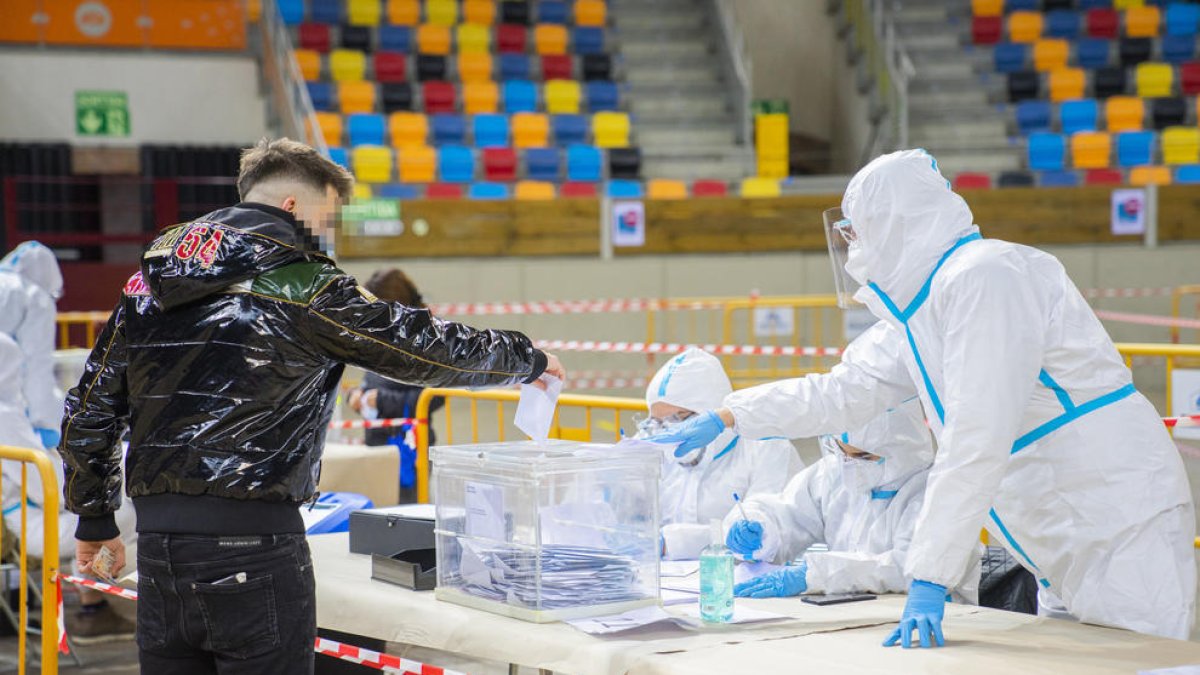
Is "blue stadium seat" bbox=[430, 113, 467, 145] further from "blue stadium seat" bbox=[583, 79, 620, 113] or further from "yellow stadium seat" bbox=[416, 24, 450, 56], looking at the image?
"blue stadium seat" bbox=[583, 79, 620, 113]

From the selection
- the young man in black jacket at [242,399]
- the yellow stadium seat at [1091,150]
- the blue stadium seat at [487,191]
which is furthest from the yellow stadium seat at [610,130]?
the young man in black jacket at [242,399]

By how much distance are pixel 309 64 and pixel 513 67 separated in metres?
2.34

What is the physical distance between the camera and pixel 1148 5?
1616 centimetres

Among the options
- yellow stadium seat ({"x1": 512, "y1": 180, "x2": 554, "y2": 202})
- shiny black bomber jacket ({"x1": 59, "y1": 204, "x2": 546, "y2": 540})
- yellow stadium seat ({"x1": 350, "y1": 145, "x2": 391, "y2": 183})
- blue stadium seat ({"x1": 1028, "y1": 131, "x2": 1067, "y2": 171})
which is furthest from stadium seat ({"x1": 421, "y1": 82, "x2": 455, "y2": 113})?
shiny black bomber jacket ({"x1": 59, "y1": 204, "x2": 546, "y2": 540})

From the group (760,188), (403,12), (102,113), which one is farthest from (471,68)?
(102,113)

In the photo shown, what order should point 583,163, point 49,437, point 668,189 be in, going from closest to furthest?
point 49,437, point 668,189, point 583,163

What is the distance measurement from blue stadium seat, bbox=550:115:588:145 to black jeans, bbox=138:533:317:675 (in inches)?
484

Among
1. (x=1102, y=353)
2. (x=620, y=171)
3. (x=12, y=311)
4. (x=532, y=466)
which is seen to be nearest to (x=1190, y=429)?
(x=1102, y=353)

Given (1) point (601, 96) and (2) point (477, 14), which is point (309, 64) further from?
(1) point (601, 96)

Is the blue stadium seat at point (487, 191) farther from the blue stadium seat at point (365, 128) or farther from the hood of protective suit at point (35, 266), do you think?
the hood of protective suit at point (35, 266)

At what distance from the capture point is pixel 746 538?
11.9 ft

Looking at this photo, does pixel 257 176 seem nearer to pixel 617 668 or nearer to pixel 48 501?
pixel 617 668

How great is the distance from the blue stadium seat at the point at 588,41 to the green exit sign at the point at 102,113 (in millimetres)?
5110

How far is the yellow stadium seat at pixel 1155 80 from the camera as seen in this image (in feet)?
50.0
